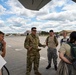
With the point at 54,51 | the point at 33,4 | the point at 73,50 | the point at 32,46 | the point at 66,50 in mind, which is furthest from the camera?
the point at 33,4

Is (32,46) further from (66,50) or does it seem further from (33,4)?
(66,50)

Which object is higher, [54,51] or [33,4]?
[33,4]

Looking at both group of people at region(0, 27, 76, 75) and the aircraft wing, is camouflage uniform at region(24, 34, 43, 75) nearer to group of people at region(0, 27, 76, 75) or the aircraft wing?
group of people at region(0, 27, 76, 75)

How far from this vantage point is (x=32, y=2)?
907 cm

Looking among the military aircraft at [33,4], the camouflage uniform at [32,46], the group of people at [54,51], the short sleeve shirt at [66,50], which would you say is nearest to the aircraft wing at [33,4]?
the military aircraft at [33,4]

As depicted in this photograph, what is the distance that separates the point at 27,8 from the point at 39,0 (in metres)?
1.89

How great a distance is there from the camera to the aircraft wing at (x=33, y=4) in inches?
344

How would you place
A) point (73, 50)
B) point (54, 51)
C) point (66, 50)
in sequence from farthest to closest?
point (54, 51)
point (66, 50)
point (73, 50)

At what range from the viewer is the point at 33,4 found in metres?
9.52

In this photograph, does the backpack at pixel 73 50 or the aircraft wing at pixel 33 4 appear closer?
the backpack at pixel 73 50

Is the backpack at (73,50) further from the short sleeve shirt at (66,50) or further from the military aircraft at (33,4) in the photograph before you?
the military aircraft at (33,4)

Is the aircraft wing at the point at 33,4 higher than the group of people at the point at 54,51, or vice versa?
the aircraft wing at the point at 33,4

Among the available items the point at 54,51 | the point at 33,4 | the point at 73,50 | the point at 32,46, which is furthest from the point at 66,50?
the point at 33,4

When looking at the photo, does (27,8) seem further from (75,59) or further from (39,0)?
(75,59)
